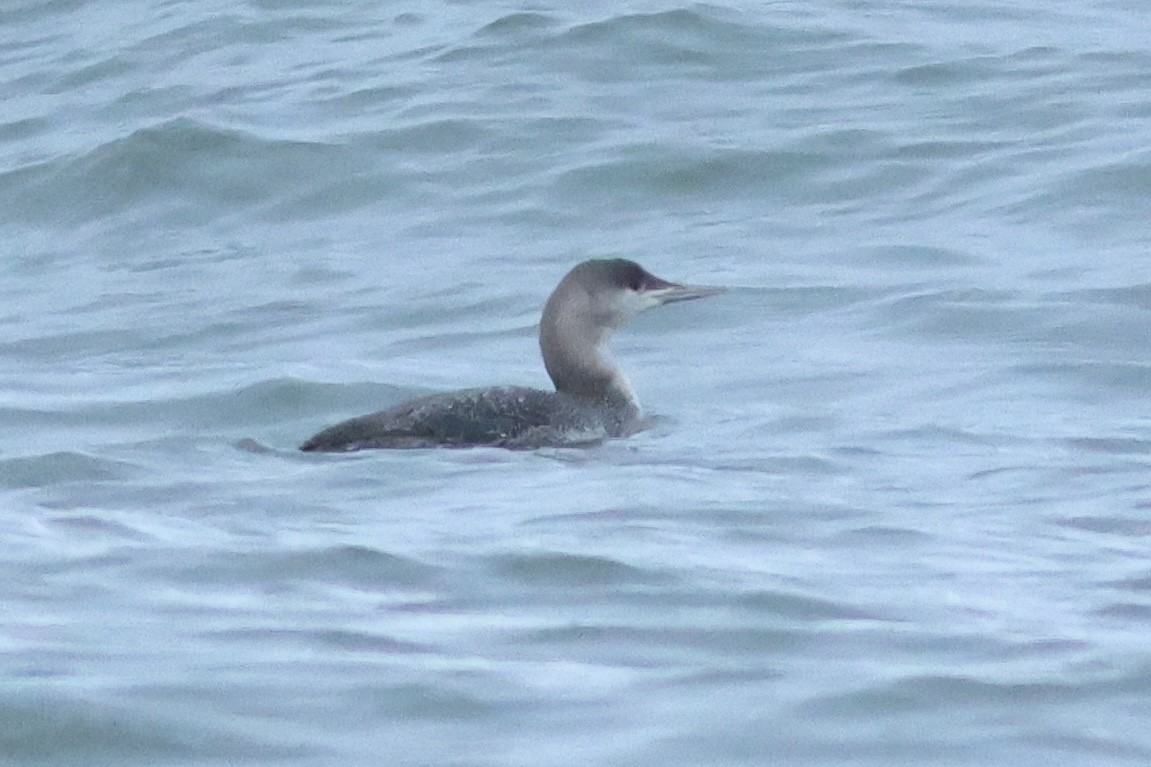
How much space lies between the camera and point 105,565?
656 cm

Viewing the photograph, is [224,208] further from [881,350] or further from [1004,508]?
[1004,508]

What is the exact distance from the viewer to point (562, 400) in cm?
911

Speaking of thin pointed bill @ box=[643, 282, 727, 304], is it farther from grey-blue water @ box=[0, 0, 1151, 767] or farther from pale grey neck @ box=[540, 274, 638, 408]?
grey-blue water @ box=[0, 0, 1151, 767]

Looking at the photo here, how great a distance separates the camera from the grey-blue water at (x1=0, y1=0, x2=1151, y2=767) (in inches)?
210

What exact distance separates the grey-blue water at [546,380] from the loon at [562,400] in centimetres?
26

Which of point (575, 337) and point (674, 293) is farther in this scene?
point (674, 293)

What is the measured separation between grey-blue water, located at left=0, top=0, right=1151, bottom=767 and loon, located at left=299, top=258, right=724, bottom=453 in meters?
0.26

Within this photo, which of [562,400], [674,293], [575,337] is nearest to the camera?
[562,400]

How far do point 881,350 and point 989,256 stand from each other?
62.9 inches

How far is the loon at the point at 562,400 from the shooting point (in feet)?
27.8

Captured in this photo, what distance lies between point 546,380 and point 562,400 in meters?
1.21

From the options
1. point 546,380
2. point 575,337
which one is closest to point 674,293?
point 575,337

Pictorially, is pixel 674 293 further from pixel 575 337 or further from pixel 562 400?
pixel 562 400

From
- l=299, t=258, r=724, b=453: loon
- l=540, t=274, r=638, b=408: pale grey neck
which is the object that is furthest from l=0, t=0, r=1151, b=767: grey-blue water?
l=540, t=274, r=638, b=408: pale grey neck
